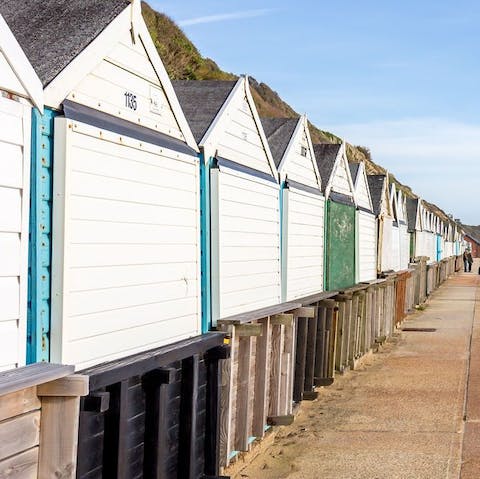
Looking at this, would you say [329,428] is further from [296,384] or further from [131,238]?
[131,238]

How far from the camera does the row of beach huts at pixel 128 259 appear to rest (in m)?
3.84

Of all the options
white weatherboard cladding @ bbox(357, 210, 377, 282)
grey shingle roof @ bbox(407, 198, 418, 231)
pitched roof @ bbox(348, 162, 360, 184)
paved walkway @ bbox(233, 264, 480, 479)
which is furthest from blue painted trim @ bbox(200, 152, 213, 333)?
grey shingle roof @ bbox(407, 198, 418, 231)

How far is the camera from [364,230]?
48.0ft

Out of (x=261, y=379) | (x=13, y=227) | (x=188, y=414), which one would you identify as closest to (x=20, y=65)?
(x=13, y=227)

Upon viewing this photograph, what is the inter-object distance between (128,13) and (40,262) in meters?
1.84

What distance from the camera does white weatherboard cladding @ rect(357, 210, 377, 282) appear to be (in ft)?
46.4

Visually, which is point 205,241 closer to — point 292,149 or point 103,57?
point 103,57

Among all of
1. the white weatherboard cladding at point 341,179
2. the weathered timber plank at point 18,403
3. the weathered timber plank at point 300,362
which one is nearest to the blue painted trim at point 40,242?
the weathered timber plank at point 18,403

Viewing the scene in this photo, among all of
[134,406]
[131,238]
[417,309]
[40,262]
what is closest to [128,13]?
[131,238]

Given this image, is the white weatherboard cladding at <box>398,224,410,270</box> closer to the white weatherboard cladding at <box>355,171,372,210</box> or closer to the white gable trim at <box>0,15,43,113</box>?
the white weatherboard cladding at <box>355,171,372,210</box>

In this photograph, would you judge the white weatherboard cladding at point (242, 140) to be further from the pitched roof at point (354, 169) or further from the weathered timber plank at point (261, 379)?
the pitched roof at point (354, 169)

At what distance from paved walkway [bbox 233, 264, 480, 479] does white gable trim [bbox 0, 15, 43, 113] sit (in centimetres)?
458

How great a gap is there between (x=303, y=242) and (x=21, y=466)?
6419 millimetres

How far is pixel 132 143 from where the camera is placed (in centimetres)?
497
